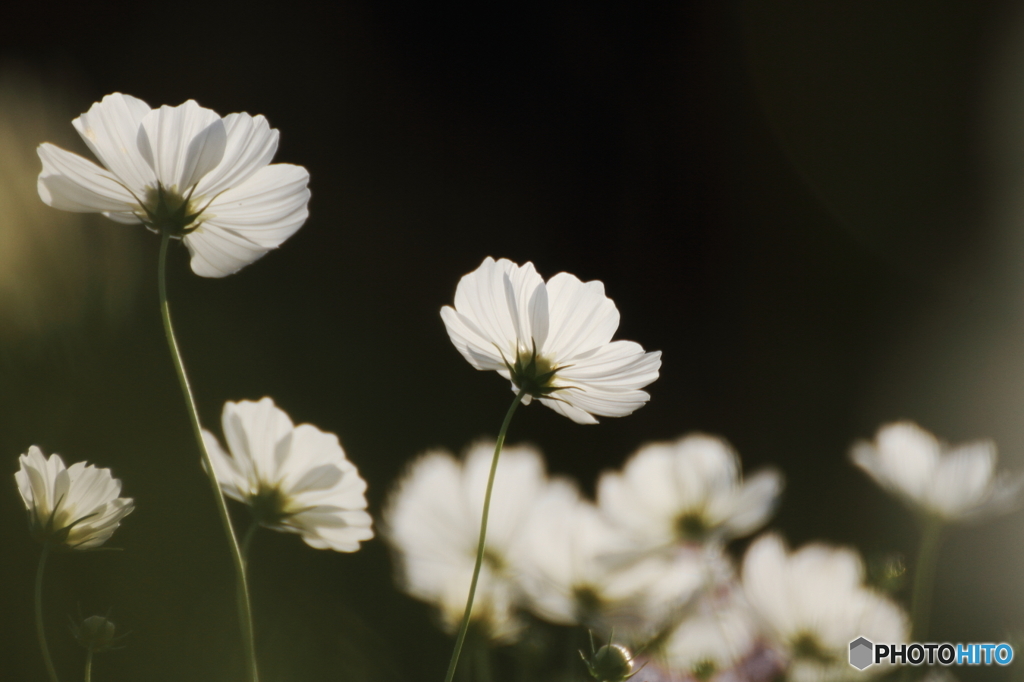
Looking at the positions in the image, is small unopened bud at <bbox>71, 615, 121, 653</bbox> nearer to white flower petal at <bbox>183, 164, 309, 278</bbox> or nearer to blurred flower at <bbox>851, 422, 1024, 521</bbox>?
white flower petal at <bbox>183, 164, 309, 278</bbox>

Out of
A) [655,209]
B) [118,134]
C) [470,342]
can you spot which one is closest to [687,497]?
[470,342]

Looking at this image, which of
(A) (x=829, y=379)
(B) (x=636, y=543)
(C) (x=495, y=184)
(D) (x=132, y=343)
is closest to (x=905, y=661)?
(B) (x=636, y=543)

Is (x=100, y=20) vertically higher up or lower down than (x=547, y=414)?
higher up

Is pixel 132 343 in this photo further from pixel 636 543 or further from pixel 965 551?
pixel 965 551

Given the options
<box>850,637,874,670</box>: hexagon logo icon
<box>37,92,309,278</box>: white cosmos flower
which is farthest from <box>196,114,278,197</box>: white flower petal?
<box>850,637,874,670</box>: hexagon logo icon

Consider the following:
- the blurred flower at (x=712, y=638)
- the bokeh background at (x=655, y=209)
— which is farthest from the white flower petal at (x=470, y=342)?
the bokeh background at (x=655, y=209)

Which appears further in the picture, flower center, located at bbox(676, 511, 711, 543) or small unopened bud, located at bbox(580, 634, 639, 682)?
flower center, located at bbox(676, 511, 711, 543)

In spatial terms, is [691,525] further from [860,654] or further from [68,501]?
[68,501]
